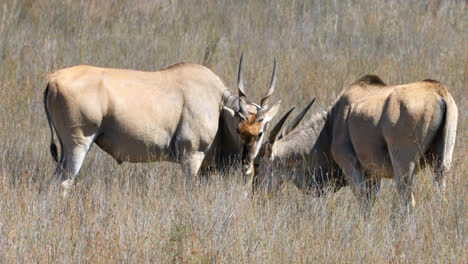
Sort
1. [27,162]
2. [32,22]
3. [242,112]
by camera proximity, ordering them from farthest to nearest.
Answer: [32,22] < [27,162] < [242,112]

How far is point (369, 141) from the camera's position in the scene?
666cm

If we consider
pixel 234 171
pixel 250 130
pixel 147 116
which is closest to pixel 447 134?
pixel 250 130

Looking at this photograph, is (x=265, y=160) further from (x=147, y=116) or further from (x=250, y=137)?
(x=147, y=116)

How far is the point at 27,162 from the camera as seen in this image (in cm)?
798

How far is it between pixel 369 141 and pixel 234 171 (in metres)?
1.64

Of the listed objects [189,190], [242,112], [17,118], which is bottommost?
[17,118]

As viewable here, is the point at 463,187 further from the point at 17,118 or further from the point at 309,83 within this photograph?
the point at 17,118

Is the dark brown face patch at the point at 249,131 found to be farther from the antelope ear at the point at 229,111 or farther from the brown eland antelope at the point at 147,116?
the antelope ear at the point at 229,111

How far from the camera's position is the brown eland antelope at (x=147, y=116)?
6.92 m

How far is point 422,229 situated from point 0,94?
650cm

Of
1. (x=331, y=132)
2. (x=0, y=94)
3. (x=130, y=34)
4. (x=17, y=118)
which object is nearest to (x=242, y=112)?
(x=331, y=132)

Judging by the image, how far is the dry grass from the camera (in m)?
5.21

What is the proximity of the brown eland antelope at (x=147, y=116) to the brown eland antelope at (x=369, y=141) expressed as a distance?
51 centimetres

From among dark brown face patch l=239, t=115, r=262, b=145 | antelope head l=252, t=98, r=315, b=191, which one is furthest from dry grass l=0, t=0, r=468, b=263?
dark brown face patch l=239, t=115, r=262, b=145
